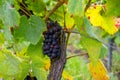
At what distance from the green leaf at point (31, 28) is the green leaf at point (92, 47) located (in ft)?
0.48

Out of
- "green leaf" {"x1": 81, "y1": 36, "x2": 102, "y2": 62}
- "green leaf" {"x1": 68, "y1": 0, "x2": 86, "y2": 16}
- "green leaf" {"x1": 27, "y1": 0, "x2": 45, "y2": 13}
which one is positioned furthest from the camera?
"green leaf" {"x1": 27, "y1": 0, "x2": 45, "y2": 13}

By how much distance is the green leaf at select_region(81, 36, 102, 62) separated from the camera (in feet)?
3.82

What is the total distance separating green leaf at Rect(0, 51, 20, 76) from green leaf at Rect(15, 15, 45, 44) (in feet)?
0.30

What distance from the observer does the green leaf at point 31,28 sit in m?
1.17

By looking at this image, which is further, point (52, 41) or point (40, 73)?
point (40, 73)

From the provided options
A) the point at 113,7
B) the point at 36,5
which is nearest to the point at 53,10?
the point at 36,5

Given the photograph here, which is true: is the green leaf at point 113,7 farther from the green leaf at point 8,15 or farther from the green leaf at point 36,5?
the green leaf at point 8,15

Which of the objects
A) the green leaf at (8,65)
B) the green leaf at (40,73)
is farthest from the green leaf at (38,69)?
the green leaf at (8,65)

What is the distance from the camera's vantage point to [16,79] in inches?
50.8

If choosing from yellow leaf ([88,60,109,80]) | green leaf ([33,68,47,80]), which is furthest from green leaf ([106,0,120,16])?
green leaf ([33,68,47,80])

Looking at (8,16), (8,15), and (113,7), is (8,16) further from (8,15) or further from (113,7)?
(113,7)

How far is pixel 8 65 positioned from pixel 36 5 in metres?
0.24

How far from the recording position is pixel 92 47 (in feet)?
3.84

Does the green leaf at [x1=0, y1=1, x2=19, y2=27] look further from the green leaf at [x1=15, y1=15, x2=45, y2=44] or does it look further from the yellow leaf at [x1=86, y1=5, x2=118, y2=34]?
the yellow leaf at [x1=86, y1=5, x2=118, y2=34]
